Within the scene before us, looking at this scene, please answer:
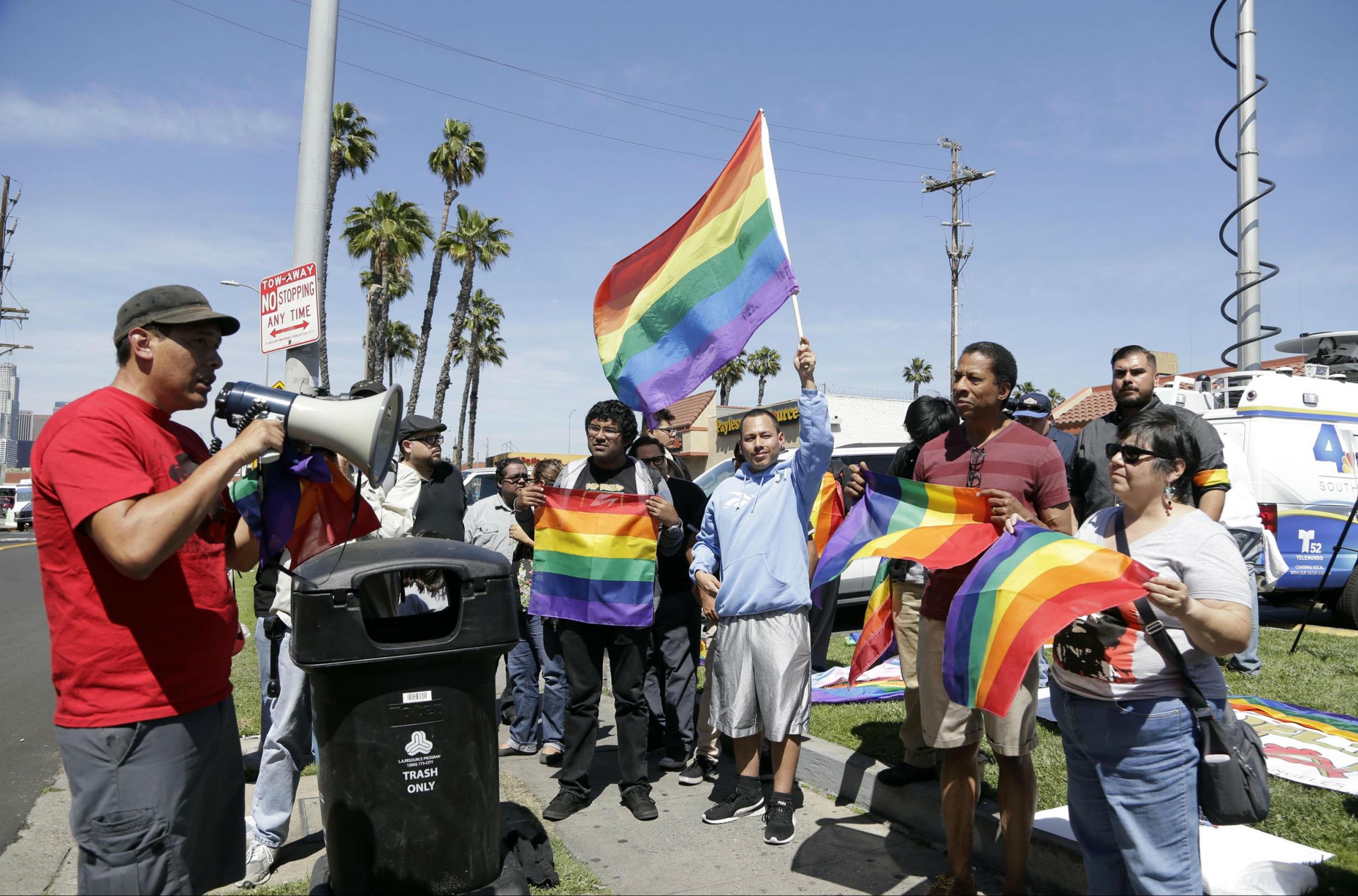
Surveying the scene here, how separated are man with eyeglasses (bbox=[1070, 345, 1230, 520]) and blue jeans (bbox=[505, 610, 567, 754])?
130 inches

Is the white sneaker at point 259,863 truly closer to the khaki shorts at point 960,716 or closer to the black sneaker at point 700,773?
the black sneaker at point 700,773

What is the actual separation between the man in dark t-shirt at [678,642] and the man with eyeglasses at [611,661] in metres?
0.49

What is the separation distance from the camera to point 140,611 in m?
2.42

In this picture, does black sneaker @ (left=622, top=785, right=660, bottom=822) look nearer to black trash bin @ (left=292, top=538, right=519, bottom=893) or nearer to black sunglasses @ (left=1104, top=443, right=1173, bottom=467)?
black trash bin @ (left=292, top=538, right=519, bottom=893)

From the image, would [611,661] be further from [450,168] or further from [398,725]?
[450,168]

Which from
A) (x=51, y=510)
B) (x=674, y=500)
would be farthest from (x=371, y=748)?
(x=674, y=500)

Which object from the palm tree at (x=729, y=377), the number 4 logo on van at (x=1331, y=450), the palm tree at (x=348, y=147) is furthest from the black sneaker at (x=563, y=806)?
the palm tree at (x=729, y=377)

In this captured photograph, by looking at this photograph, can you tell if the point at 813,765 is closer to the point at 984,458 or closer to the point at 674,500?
the point at 674,500

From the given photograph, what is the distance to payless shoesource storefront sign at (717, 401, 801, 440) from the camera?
31938 millimetres

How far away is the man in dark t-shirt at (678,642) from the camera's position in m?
5.71

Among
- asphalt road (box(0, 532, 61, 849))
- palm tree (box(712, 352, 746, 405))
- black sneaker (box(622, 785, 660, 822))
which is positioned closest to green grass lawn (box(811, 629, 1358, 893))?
black sneaker (box(622, 785, 660, 822))

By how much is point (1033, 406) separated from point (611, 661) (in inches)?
117

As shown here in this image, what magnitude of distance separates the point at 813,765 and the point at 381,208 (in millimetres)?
29401

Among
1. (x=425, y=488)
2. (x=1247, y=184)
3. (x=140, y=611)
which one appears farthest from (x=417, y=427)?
(x=1247, y=184)
